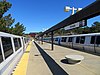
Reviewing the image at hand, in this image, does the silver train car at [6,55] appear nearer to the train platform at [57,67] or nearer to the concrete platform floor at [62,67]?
the train platform at [57,67]

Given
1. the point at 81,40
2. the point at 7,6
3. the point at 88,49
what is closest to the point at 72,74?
the point at 88,49

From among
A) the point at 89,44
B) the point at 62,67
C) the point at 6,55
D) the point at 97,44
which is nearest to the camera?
the point at 6,55

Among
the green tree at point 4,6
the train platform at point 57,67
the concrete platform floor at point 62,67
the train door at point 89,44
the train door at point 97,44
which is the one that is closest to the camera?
the concrete platform floor at point 62,67

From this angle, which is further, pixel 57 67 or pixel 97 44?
pixel 97 44

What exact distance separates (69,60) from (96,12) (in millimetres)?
6080

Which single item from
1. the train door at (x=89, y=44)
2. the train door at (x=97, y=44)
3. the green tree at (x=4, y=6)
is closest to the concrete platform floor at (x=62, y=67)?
the train door at (x=97, y=44)

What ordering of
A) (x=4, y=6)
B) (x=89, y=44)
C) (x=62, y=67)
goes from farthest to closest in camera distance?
1. (x=4, y=6)
2. (x=89, y=44)
3. (x=62, y=67)

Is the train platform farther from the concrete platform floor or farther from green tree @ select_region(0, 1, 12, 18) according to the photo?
green tree @ select_region(0, 1, 12, 18)

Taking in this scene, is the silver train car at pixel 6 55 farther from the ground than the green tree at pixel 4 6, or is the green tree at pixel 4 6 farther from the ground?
the green tree at pixel 4 6

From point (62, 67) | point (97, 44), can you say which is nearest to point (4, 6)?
point (97, 44)

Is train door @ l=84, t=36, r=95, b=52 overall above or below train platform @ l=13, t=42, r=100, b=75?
above

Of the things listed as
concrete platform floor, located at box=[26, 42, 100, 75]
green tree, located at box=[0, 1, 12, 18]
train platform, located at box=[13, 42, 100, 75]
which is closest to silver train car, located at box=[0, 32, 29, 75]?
train platform, located at box=[13, 42, 100, 75]

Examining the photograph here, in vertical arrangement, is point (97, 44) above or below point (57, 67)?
above

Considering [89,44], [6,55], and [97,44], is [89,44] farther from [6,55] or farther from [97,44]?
[6,55]
